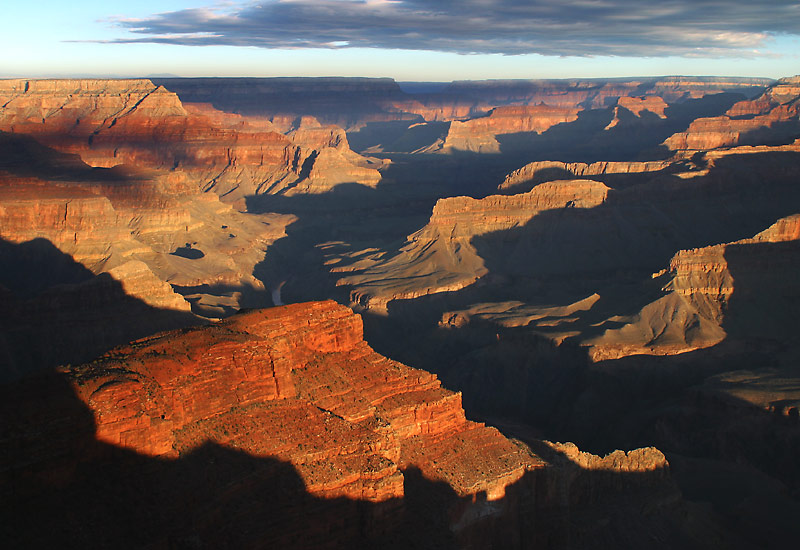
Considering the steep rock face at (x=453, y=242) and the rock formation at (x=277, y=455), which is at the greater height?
the rock formation at (x=277, y=455)

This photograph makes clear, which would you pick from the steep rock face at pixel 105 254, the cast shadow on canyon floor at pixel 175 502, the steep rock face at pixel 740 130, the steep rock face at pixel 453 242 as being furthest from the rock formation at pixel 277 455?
the steep rock face at pixel 740 130

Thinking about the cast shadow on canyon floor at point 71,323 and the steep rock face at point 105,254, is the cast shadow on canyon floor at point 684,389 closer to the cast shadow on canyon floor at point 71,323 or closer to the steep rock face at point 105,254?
the steep rock face at point 105,254

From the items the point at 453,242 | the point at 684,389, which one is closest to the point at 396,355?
the point at 684,389

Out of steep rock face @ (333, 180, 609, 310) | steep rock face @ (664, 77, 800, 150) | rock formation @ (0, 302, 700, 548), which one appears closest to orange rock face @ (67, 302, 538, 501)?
rock formation @ (0, 302, 700, 548)

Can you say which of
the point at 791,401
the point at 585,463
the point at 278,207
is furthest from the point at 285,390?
the point at 278,207

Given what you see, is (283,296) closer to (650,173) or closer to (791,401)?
(650,173)
